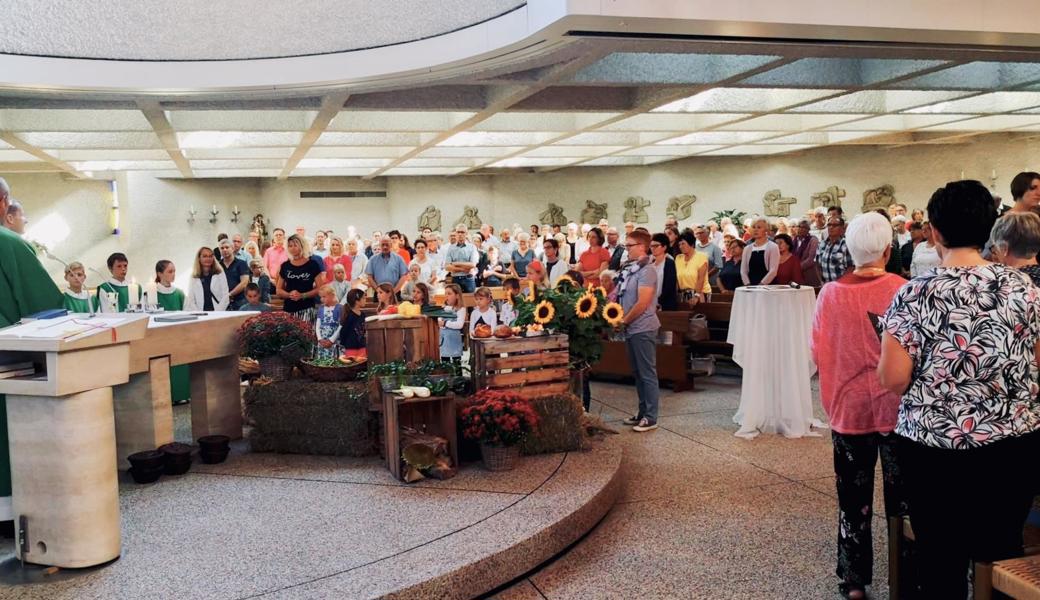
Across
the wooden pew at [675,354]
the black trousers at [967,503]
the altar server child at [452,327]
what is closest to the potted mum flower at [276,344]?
the altar server child at [452,327]

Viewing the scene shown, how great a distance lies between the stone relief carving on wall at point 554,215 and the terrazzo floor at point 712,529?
15.3 m

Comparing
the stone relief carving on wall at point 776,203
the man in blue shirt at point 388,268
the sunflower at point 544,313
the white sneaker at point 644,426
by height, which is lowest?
the white sneaker at point 644,426

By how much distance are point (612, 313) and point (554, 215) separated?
15849mm

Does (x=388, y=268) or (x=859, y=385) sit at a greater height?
(x=388, y=268)

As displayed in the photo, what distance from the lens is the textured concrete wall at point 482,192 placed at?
18.4 metres

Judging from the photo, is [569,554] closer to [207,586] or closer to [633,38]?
[207,586]

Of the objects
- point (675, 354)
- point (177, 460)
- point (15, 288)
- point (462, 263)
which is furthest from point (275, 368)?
point (462, 263)

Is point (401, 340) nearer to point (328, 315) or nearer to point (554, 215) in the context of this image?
point (328, 315)

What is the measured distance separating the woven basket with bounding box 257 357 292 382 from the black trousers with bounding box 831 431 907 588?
12.4 feet

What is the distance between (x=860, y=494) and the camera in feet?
11.5

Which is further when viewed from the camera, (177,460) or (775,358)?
(775,358)

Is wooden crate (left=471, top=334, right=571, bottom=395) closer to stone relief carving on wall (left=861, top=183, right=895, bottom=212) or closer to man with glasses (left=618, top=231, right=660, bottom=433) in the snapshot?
man with glasses (left=618, top=231, right=660, bottom=433)

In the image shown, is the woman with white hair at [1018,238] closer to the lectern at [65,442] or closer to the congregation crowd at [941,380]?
the congregation crowd at [941,380]

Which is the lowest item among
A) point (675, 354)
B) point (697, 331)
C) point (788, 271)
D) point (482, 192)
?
point (675, 354)
